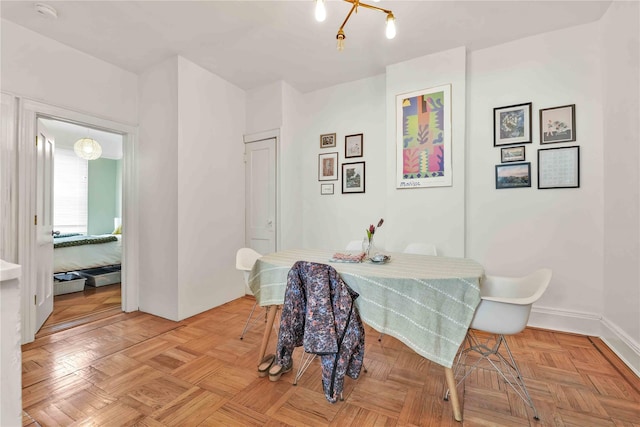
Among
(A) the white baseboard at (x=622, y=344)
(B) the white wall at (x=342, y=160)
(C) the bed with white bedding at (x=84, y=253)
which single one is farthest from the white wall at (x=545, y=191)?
(C) the bed with white bedding at (x=84, y=253)

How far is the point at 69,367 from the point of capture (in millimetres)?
2201

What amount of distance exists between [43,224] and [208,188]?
5.55 feet

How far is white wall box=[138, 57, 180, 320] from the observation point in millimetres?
3223

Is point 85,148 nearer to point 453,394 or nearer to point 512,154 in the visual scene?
point 453,394

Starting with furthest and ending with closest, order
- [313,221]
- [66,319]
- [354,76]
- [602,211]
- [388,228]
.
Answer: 1. [313,221]
2. [354,76]
3. [388,228]
4. [66,319]
5. [602,211]

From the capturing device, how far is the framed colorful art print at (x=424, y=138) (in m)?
3.11

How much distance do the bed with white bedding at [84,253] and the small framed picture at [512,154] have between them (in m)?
5.83

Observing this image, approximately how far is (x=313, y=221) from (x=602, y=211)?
3.14 metres

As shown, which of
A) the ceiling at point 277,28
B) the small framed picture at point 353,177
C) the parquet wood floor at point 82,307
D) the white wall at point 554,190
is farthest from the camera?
the small framed picture at point 353,177

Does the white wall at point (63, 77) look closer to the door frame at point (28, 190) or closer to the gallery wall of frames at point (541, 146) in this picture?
the door frame at point (28, 190)

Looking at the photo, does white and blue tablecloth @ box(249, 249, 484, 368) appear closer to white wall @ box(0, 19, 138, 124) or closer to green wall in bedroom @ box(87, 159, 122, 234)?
white wall @ box(0, 19, 138, 124)

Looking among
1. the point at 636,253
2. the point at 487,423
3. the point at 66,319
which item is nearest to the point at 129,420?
the point at 487,423

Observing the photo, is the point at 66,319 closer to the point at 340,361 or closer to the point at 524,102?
the point at 340,361

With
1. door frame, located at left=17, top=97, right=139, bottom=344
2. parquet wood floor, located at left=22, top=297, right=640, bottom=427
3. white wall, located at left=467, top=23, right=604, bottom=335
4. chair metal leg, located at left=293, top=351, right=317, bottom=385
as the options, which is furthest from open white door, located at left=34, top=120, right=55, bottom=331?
white wall, located at left=467, top=23, right=604, bottom=335
